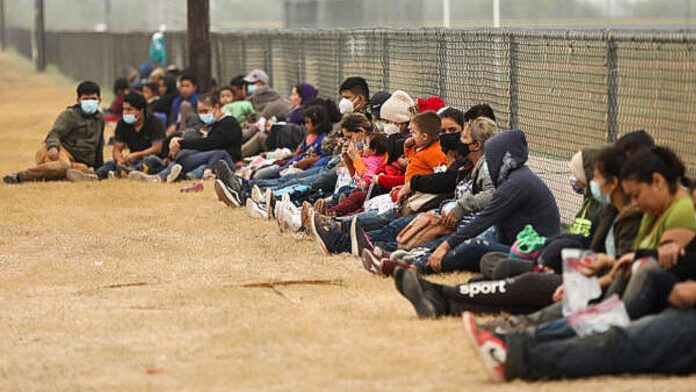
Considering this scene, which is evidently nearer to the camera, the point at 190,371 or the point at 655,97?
the point at 190,371

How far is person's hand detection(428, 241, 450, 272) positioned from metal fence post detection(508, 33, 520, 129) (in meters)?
3.37

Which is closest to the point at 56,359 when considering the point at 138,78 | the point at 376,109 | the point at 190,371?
the point at 190,371

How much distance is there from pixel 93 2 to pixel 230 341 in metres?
82.2

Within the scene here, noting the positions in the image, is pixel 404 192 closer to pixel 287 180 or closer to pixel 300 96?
pixel 287 180

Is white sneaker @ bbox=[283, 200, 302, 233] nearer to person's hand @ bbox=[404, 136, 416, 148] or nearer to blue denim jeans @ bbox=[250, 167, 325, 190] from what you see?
person's hand @ bbox=[404, 136, 416, 148]

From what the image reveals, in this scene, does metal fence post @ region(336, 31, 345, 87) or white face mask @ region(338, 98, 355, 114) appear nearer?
white face mask @ region(338, 98, 355, 114)

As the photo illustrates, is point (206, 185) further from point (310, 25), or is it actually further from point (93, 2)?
point (93, 2)

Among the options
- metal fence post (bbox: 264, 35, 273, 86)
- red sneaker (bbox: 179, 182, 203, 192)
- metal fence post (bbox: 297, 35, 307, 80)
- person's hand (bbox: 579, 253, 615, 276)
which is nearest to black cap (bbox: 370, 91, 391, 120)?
red sneaker (bbox: 179, 182, 203, 192)

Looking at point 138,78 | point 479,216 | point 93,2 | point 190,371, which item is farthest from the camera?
point 93,2

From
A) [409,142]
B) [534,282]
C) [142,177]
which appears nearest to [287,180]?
[409,142]

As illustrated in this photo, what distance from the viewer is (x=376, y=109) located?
52.4 ft

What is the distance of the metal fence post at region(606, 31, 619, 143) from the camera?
40.1ft

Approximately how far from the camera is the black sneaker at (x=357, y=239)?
12500mm

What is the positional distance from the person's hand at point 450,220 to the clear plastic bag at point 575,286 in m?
3.37
